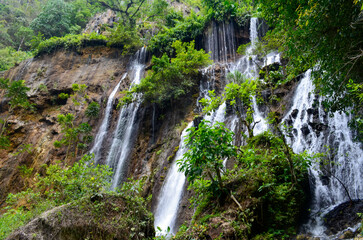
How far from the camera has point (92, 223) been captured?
470 centimetres

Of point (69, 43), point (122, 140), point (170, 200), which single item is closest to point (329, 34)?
point (170, 200)

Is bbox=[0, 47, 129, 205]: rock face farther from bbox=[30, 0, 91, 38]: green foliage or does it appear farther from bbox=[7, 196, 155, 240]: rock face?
bbox=[7, 196, 155, 240]: rock face

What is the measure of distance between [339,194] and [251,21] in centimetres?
1675

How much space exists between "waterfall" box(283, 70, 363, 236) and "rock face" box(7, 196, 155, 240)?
3.45m

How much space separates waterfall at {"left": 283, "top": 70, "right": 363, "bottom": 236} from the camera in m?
5.34

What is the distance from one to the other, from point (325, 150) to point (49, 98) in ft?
71.9

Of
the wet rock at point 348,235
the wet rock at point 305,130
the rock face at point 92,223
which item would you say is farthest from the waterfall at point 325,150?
the rock face at point 92,223

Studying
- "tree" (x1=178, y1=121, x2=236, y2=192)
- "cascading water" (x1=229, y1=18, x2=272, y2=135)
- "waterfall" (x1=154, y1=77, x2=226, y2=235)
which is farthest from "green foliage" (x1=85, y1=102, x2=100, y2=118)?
"tree" (x1=178, y1=121, x2=236, y2=192)

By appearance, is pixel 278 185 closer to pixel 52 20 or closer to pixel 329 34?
pixel 329 34

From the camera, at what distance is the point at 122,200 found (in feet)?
17.4

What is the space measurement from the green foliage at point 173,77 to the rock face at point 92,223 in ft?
33.5

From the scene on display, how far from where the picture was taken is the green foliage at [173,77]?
1464 cm

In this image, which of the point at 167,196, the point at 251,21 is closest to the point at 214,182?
the point at 167,196

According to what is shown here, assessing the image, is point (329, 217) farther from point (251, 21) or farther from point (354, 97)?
point (251, 21)
